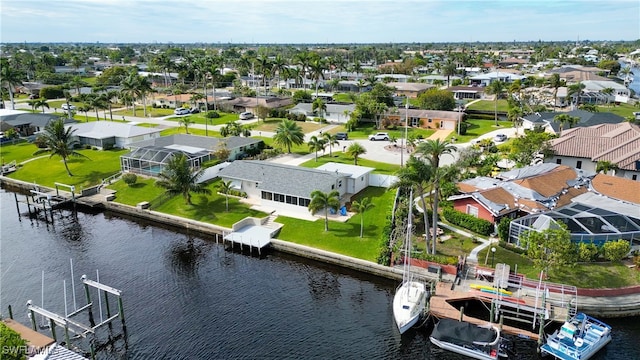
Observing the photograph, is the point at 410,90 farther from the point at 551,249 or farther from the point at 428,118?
the point at 551,249

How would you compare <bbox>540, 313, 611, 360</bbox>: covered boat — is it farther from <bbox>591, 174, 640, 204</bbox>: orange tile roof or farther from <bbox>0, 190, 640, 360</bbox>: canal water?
<bbox>591, 174, 640, 204</bbox>: orange tile roof

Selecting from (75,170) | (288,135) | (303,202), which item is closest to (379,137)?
(288,135)

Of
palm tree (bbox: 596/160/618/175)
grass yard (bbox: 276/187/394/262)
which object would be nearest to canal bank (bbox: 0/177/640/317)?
grass yard (bbox: 276/187/394/262)

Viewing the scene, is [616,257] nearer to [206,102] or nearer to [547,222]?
[547,222]

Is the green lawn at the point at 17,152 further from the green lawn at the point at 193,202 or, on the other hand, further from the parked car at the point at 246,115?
the parked car at the point at 246,115

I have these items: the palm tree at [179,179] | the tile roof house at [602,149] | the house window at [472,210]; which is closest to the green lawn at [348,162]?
the house window at [472,210]
